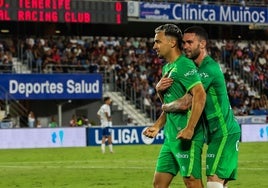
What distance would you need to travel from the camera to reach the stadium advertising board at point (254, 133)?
133ft

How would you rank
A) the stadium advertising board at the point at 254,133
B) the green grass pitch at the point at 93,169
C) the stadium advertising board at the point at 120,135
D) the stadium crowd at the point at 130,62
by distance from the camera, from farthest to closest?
the stadium crowd at the point at 130,62, the stadium advertising board at the point at 254,133, the stadium advertising board at the point at 120,135, the green grass pitch at the point at 93,169

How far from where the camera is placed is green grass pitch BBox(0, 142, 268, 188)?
17.7 m

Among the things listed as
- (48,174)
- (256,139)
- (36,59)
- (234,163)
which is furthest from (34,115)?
(234,163)

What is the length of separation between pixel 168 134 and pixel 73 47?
35915mm

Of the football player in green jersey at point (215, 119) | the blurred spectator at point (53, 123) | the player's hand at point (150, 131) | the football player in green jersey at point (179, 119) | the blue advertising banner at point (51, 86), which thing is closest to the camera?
the football player in green jersey at point (179, 119)

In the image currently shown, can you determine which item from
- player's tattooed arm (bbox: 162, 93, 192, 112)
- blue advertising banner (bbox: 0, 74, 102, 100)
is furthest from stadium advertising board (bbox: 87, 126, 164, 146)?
player's tattooed arm (bbox: 162, 93, 192, 112)

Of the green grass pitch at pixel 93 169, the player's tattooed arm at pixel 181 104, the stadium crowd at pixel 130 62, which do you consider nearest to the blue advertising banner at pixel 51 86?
the stadium crowd at pixel 130 62

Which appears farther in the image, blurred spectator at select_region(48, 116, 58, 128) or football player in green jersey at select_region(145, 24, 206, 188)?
blurred spectator at select_region(48, 116, 58, 128)

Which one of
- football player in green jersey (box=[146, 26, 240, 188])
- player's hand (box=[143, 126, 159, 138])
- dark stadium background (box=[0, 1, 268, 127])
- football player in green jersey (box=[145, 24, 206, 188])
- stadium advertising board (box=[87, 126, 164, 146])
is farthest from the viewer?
dark stadium background (box=[0, 1, 268, 127])

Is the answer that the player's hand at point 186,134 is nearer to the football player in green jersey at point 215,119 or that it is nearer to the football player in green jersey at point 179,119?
the football player in green jersey at point 179,119

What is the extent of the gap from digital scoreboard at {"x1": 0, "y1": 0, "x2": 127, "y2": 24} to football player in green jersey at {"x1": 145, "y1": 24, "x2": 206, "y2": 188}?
101ft

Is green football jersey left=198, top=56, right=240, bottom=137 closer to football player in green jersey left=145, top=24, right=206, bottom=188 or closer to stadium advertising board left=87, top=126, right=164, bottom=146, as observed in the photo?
football player in green jersey left=145, top=24, right=206, bottom=188

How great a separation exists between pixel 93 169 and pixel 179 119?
12930mm

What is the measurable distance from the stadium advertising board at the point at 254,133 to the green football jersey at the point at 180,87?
3115cm
